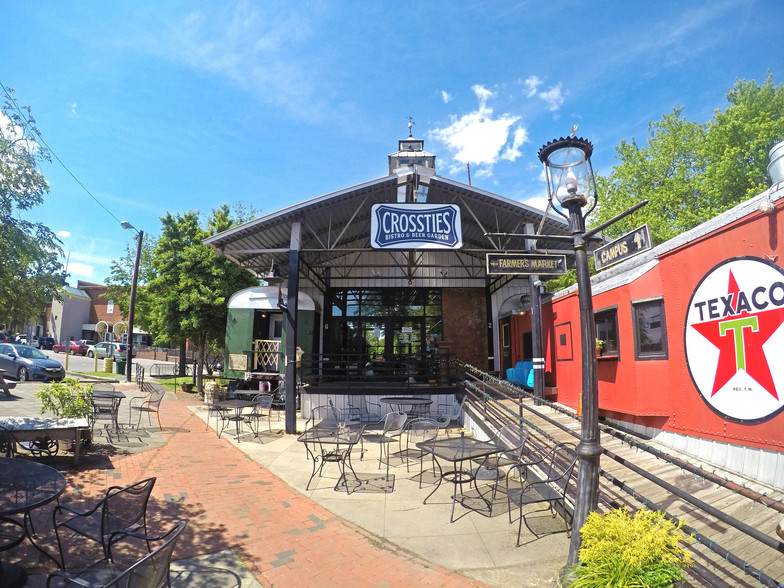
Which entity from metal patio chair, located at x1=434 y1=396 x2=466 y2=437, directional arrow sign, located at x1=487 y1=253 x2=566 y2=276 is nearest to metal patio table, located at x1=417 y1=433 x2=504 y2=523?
directional arrow sign, located at x1=487 y1=253 x2=566 y2=276

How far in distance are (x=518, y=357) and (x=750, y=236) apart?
30.0ft

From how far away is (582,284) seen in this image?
151 inches

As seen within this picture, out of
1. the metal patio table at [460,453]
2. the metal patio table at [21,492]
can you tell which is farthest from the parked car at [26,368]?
the metal patio table at [460,453]

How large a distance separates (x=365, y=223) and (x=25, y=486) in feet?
39.8

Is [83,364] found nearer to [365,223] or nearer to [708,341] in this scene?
[365,223]

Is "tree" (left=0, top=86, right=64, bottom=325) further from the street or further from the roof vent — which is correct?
the street

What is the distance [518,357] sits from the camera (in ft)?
43.2

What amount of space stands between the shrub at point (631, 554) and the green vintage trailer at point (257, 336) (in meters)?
12.2

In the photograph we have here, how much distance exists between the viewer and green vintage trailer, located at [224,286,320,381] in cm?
1440

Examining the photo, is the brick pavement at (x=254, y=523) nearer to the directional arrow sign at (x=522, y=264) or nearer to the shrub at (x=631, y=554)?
the shrub at (x=631, y=554)

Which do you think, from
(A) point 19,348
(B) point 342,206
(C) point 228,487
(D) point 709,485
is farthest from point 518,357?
(A) point 19,348

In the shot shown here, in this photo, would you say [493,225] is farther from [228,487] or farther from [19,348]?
[19,348]

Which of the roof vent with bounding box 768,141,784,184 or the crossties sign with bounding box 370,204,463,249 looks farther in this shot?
the crossties sign with bounding box 370,204,463,249

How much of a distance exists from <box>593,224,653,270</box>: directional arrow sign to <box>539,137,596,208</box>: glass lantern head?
0.49 metres
